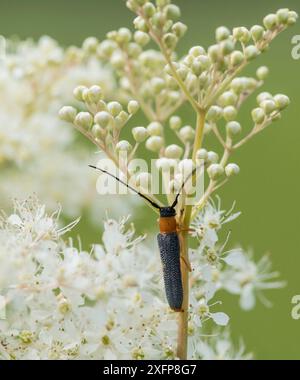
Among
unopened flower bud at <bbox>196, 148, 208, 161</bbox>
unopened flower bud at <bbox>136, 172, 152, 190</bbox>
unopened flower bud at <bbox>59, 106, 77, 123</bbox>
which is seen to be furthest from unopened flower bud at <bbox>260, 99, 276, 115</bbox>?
unopened flower bud at <bbox>59, 106, 77, 123</bbox>

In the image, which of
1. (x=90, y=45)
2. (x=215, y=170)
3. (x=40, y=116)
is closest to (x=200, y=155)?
(x=215, y=170)

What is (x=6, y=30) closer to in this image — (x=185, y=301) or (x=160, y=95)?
(x=160, y=95)

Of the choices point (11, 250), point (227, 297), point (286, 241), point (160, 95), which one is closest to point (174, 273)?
point (11, 250)

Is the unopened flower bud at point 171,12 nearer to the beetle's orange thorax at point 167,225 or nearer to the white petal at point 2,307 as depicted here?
the beetle's orange thorax at point 167,225

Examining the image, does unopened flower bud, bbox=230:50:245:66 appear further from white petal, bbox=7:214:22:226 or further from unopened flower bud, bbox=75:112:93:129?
white petal, bbox=7:214:22:226

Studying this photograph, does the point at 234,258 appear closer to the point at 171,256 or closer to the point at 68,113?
the point at 171,256

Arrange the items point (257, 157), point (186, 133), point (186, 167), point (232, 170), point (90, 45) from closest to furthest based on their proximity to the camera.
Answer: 1. point (186, 167)
2. point (232, 170)
3. point (186, 133)
4. point (90, 45)
5. point (257, 157)

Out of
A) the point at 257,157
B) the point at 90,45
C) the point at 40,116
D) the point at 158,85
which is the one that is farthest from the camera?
the point at 257,157
